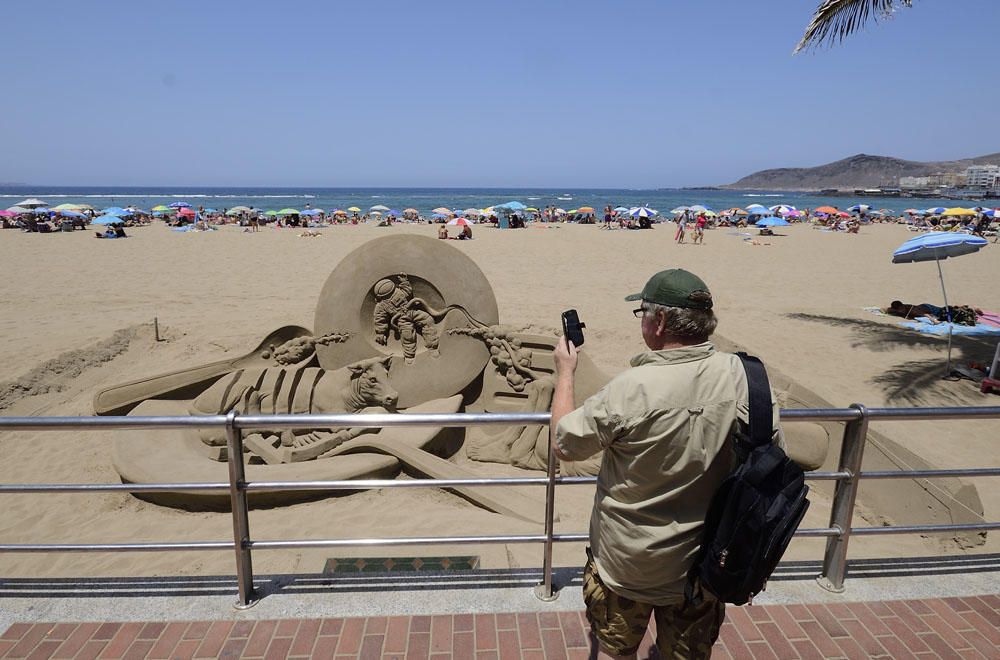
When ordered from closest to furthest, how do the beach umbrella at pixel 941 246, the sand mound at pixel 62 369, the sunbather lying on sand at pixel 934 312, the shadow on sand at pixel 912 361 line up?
the sand mound at pixel 62 369
the shadow on sand at pixel 912 361
the beach umbrella at pixel 941 246
the sunbather lying on sand at pixel 934 312

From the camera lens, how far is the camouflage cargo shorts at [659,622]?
83.1 inches

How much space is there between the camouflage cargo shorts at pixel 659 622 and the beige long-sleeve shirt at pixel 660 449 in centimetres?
9

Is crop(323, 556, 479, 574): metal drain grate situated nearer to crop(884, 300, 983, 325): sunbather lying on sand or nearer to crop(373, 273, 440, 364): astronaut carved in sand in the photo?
crop(373, 273, 440, 364): astronaut carved in sand

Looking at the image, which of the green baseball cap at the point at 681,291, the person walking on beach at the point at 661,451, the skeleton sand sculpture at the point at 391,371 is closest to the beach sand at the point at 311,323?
the skeleton sand sculpture at the point at 391,371

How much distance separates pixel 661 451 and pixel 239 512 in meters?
2.14

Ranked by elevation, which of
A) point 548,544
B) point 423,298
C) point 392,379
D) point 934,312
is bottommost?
point 934,312

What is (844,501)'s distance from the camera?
3121 mm

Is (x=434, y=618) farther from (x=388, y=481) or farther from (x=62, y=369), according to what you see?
(x=62, y=369)

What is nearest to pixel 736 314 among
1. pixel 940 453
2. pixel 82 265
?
pixel 940 453

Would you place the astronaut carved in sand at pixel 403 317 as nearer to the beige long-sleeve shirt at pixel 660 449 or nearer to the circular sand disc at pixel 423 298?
the circular sand disc at pixel 423 298

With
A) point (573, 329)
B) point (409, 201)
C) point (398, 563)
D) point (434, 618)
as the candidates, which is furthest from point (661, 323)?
point (409, 201)

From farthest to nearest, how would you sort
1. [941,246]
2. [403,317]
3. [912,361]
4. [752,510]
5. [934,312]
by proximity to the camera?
1. [934,312]
2. [912,361]
3. [941,246]
4. [403,317]
5. [752,510]

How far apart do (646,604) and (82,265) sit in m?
23.4

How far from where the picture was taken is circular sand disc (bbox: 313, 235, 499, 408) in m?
7.71
